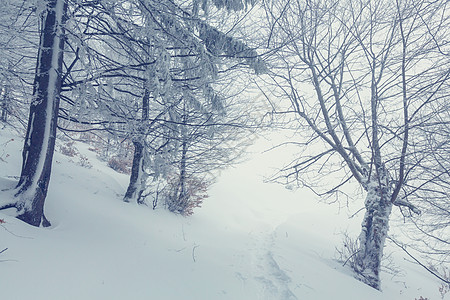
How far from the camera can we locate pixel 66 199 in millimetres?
5387

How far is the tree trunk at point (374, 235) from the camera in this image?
5977 mm

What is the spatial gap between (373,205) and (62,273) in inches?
242

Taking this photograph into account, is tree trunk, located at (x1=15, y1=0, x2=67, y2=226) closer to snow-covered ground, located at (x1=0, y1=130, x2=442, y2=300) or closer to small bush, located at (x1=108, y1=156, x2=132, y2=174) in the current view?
snow-covered ground, located at (x1=0, y1=130, x2=442, y2=300)

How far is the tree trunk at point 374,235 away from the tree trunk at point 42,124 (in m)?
6.34

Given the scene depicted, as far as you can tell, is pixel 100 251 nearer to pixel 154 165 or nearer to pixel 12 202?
pixel 12 202

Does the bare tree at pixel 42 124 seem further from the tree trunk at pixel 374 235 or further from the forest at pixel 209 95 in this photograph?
the tree trunk at pixel 374 235

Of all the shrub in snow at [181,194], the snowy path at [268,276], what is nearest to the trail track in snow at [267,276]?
the snowy path at [268,276]

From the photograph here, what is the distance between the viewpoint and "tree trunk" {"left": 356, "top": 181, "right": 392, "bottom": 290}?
19.6ft

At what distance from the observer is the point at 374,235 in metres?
6.18

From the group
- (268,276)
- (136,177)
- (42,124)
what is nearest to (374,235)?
(268,276)

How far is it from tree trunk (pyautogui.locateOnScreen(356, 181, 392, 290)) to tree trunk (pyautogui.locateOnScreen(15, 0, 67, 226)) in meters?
6.34

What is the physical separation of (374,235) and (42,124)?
6.87 m

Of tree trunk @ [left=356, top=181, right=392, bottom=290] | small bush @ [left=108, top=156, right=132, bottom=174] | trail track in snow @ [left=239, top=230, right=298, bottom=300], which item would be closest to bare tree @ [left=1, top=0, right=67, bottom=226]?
trail track in snow @ [left=239, top=230, right=298, bottom=300]

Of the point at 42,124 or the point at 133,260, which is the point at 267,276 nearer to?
the point at 133,260
